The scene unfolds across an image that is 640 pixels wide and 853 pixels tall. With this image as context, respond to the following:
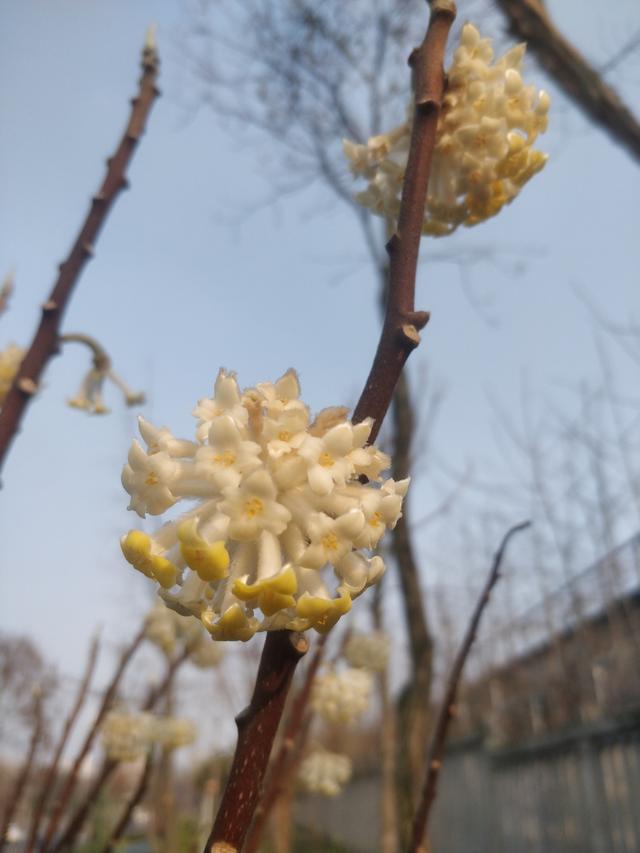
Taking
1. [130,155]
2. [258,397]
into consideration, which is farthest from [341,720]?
[258,397]

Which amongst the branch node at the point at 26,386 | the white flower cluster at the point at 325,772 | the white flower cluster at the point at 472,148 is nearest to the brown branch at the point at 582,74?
the white flower cluster at the point at 472,148

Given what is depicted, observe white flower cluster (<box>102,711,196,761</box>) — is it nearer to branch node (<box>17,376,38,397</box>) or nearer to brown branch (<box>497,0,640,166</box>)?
branch node (<box>17,376,38,397</box>)

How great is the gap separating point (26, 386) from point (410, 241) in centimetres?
68

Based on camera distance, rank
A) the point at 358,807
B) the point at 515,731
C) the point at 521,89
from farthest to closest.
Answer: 1. the point at 358,807
2. the point at 515,731
3. the point at 521,89

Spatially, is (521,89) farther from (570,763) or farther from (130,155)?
(570,763)

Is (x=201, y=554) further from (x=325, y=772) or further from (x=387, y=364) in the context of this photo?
(x=325, y=772)

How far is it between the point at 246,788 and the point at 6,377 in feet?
4.25

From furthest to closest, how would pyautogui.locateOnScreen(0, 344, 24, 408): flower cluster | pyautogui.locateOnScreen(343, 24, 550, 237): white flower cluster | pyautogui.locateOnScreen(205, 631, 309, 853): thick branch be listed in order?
pyautogui.locateOnScreen(0, 344, 24, 408): flower cluster, pyautogui.locateOnScreen(343, 24, 550, 237): white flower cluster, pyautogui.locateOnScreen(205, 631, 309, 853): thick branch

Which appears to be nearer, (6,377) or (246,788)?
(246,788)

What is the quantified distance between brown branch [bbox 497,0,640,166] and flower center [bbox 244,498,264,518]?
3950mm

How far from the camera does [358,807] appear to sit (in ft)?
46.2

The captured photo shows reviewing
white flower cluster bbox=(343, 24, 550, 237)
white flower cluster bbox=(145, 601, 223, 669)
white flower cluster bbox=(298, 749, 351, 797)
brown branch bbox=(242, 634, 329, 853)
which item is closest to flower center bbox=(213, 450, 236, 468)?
white flower cluster bbox=(343, 24, 550, 237)

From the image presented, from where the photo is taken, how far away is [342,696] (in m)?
2.60

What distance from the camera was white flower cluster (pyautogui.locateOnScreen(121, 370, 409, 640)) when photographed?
1.82ft
